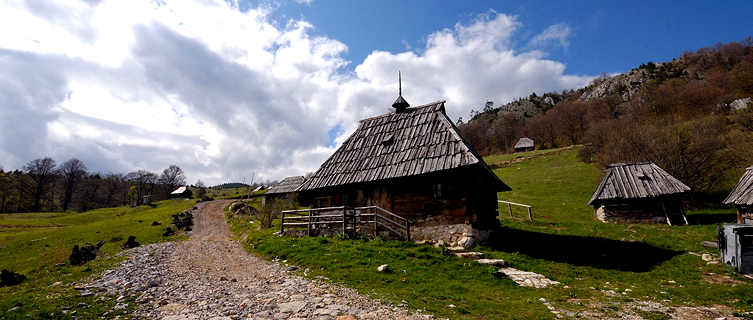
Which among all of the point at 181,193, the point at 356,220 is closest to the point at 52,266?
the point at 356,220

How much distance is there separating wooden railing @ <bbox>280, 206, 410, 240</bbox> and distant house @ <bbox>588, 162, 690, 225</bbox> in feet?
60.5

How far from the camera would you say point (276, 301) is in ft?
25.2

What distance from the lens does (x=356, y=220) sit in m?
16.3

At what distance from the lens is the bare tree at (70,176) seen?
6712 centimetres

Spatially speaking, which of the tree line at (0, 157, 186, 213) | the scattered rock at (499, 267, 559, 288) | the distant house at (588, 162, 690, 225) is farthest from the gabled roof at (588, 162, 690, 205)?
the tree line at (0, 157, 186, 213)

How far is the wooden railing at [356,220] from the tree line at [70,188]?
63.7 metres

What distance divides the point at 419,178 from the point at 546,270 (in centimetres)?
633

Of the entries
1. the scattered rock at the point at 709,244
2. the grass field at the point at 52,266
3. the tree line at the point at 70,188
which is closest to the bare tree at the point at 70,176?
the tree line at the point at 70,188

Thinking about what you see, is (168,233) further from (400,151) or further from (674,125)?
(674,125)

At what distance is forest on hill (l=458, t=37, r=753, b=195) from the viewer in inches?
1208

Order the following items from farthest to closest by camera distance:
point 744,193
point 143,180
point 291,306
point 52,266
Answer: point 143,180 → point 744,193 → point 52,266 → point 291,306

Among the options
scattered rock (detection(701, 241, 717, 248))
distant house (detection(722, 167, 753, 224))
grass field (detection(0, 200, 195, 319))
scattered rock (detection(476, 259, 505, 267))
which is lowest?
grass field (detection(0, 200, 195, 319))

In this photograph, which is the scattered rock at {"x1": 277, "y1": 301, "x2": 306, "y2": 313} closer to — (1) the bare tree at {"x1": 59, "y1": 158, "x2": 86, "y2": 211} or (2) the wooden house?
(2) the wooden house

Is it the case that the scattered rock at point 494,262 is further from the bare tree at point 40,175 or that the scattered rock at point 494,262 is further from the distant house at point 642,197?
the bare tree at point 40,175
